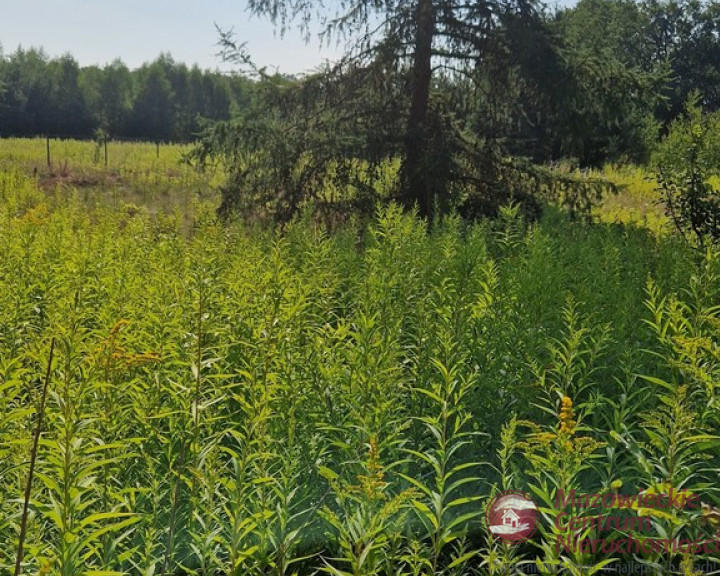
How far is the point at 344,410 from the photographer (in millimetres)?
3801

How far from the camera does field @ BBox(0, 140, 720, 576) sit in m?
2.29

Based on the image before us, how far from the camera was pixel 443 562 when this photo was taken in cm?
316

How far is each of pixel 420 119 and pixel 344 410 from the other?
8223mm

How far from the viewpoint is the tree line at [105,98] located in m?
70.2

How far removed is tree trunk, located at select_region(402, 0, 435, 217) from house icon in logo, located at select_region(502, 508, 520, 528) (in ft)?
27.8

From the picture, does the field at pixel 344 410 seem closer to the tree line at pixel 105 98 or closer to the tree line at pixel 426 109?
the tree line at pixel 426 109

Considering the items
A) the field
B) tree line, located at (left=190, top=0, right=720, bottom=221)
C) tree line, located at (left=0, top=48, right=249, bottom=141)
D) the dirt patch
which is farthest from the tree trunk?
tree line, located at (left=0, top=48, right=249, bottom=141)

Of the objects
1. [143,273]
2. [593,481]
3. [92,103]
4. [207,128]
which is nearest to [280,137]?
[207,128]

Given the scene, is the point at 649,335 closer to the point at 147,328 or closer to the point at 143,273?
the point at 147,328

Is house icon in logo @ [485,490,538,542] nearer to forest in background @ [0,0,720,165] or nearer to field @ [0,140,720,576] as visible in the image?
field @ [0,140,720,576]

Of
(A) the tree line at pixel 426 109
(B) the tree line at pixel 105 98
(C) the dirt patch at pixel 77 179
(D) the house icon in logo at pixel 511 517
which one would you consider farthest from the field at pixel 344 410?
(B) the tree line at pixel 105 98

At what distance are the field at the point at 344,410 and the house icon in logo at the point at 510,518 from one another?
0.42 ft

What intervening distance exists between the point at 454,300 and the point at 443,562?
2.08 meters

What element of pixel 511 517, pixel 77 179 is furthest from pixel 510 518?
pixel 77 179
